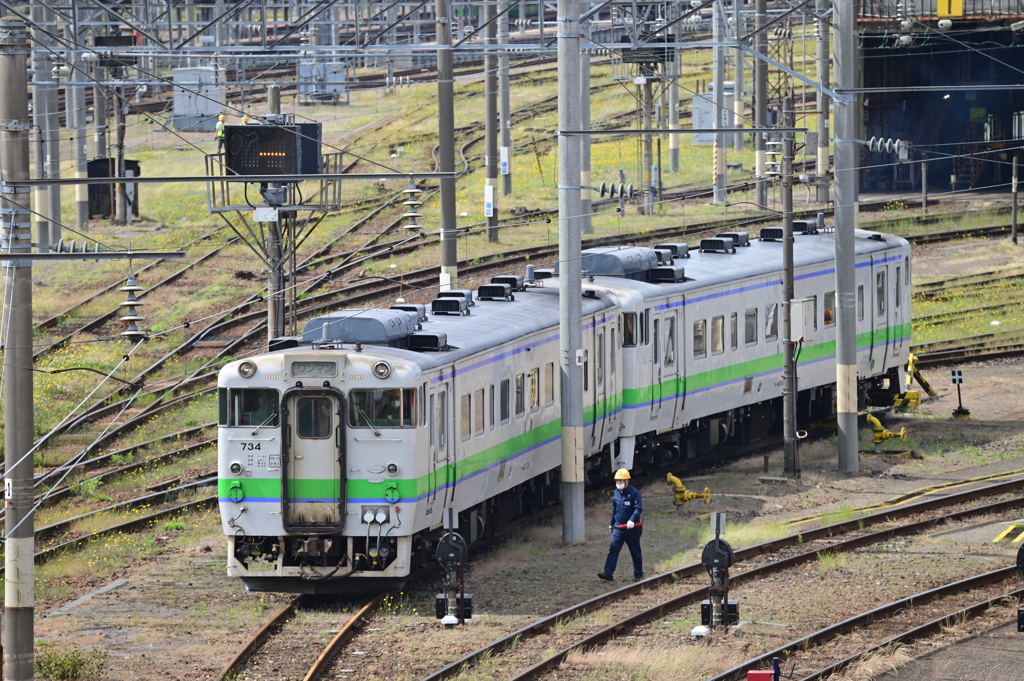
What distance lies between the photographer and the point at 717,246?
3069cm

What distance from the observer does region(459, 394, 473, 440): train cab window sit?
67.1ft

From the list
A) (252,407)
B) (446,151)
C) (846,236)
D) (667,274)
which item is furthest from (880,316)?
(252,407)

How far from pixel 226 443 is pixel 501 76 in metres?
29.1

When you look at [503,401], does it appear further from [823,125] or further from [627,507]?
[823,125]

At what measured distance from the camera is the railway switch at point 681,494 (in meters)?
24.5

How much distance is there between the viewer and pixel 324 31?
73938 mm

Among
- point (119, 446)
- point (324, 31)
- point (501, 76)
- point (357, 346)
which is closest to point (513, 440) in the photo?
point (357, 346)

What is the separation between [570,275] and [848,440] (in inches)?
285

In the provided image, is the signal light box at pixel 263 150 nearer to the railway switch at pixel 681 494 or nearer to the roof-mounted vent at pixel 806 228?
the railway switch at pixel 681 494

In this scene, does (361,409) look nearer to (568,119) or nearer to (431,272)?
(568,119)

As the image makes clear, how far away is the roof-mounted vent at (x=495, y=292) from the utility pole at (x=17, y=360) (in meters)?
10.3

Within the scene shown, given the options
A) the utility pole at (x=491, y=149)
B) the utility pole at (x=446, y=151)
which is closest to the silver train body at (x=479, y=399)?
the utility pole at (x=446, y=151)

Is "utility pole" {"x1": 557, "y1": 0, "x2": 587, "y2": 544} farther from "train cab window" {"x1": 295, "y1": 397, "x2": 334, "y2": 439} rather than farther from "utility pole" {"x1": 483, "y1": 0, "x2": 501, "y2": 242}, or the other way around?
"utility pole" {"x1": 483, "y1": 0, "x2": 501, "y2": 242}

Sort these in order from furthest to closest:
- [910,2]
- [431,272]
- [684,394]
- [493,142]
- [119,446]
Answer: [910,2] < [493,142] < [431,272] < [119,446] < [684,394]
